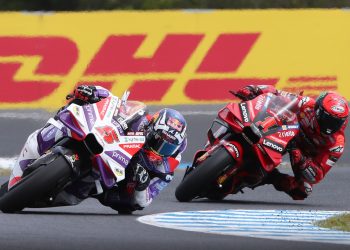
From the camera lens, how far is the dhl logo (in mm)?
15164

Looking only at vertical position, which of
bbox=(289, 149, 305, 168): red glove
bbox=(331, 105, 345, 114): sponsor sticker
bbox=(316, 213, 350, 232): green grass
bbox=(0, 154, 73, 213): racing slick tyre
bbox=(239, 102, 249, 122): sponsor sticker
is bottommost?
bbox=(289, 149, 305, 168): red glove

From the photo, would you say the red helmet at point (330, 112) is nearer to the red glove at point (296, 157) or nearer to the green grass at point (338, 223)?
the red glove at point (296, 157)

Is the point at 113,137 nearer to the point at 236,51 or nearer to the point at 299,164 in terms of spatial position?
the point at 299,164

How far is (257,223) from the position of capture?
10508 mm

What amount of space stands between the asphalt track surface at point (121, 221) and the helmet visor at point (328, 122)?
2.42 ft

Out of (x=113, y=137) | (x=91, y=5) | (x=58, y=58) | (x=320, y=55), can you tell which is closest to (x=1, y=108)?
(x=58, y=58)

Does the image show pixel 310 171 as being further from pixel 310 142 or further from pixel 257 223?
pixel 257 223

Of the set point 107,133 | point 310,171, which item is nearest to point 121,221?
point 107,133

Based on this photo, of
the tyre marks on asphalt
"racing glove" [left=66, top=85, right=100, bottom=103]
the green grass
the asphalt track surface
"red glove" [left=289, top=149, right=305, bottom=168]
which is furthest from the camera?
"red glove" [left=289, top=149, right=305, bottom=168]

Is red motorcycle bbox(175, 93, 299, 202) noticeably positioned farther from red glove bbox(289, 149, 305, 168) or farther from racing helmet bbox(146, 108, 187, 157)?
racing helmet bbox(146, 108, 187, 157)

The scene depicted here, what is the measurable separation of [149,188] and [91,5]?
14.8 m

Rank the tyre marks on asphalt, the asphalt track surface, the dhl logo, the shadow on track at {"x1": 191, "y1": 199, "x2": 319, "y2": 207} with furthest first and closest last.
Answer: the dhl logo
the shadow on track at {"x1": 191, "y1": 199, "x2": 319, "y2": 207}
the tyre marks on asphalt
the asphalt track surface

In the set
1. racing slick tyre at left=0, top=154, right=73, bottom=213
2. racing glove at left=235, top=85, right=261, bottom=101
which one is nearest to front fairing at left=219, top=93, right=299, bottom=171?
racing glove at left=235, top=85, right=261, bottom=101

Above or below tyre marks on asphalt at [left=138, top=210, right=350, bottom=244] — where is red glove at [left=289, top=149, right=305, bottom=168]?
below
